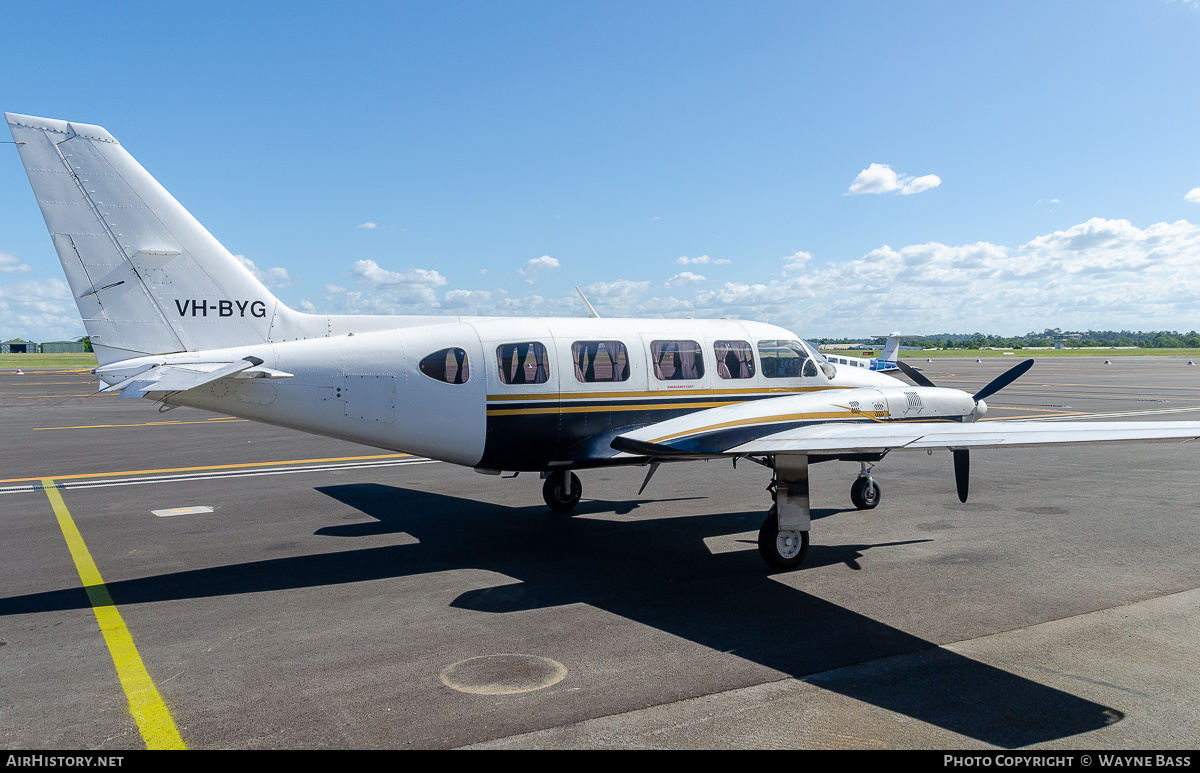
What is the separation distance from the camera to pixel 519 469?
425 inches

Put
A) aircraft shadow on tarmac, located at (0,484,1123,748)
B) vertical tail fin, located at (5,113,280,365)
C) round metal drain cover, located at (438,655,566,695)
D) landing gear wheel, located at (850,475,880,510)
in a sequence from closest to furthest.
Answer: aircraft shadow on tarmac, located at (0,484,1123,748), round metal drain cover, located at (438,655,566,695), vertical tail fin, located at (5,113,280,365), landing gear wheel, located at (850,475,880,510)

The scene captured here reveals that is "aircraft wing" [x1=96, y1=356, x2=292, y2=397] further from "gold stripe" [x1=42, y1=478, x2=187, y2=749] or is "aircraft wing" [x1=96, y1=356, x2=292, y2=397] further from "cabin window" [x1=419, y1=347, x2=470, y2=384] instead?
"gold stripe" [x1=42, y1=478, x2=187, y2=749]

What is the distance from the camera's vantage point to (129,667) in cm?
658

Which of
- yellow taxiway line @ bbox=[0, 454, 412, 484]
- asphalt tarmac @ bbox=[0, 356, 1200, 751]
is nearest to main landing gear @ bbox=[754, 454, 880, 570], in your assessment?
asphalt tarmac @ bbox=[0, 356, 1200, 751]

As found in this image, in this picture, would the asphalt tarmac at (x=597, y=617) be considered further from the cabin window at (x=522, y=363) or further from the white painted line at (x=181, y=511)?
the cabin window at (x=522, y=363)

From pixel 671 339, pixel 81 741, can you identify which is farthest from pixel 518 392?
pixel 81 741

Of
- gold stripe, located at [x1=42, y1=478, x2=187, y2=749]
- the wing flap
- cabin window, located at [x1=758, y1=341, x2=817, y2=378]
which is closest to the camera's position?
gold stripe, located at [x1=42, y1=478, x2=187, y2=749]

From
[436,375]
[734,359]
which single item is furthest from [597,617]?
[734,359]

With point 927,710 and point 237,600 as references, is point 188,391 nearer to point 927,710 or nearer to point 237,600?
point 237,600

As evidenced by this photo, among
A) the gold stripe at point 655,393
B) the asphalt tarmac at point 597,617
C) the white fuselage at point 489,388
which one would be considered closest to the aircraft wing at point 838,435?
the gold stripe at point 655,393

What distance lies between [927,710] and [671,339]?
682cm

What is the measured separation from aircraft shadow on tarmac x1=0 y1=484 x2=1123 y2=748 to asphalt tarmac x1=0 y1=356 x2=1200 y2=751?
0.14 ft

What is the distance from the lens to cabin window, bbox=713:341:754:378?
1174 cm

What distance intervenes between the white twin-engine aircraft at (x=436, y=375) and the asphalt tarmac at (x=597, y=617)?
156 centimetres
